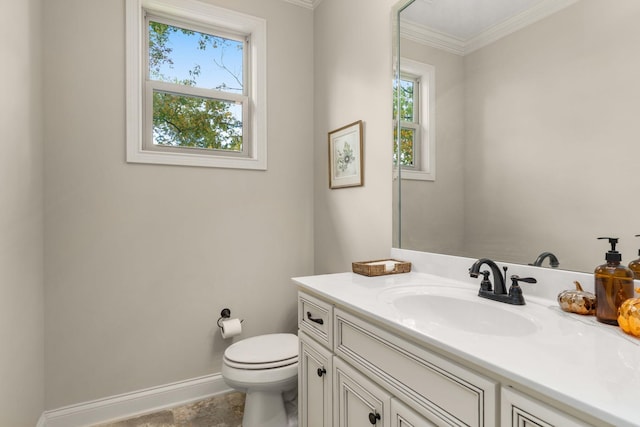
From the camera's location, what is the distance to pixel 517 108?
3.79 ft

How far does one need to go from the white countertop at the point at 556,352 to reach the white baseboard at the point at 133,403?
1431mm

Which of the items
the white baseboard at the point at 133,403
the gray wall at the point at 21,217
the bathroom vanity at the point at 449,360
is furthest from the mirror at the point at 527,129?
the gray wall at the point at 21,217

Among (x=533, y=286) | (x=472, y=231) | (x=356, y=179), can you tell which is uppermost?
(x=356, y=179)

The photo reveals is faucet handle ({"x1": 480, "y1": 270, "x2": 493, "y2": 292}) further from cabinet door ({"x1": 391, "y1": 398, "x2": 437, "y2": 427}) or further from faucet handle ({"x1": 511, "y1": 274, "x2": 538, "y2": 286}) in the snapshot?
cabinet door ({"x1": 391, "y1": 398, "x2": 437, "y2": 427})

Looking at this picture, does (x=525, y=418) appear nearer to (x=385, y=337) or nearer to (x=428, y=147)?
(x=385, y=337)

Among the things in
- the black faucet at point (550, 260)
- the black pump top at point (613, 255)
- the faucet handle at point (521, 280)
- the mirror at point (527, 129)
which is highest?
the mirror at point (527, 129)

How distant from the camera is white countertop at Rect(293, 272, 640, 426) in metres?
0.49

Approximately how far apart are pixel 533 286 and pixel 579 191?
1.07ft

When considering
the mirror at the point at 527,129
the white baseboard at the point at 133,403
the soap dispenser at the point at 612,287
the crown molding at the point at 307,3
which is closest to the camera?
the soap dispenser at the point at 612,287

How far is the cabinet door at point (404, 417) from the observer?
2.64 ft

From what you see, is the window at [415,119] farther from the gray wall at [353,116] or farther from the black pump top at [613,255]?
the black pump top at [613,255]

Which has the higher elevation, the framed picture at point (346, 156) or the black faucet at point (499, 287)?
the framed picture at point (346, 156)

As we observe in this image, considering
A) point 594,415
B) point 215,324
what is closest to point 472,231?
point 594,415

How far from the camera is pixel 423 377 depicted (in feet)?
2.63
